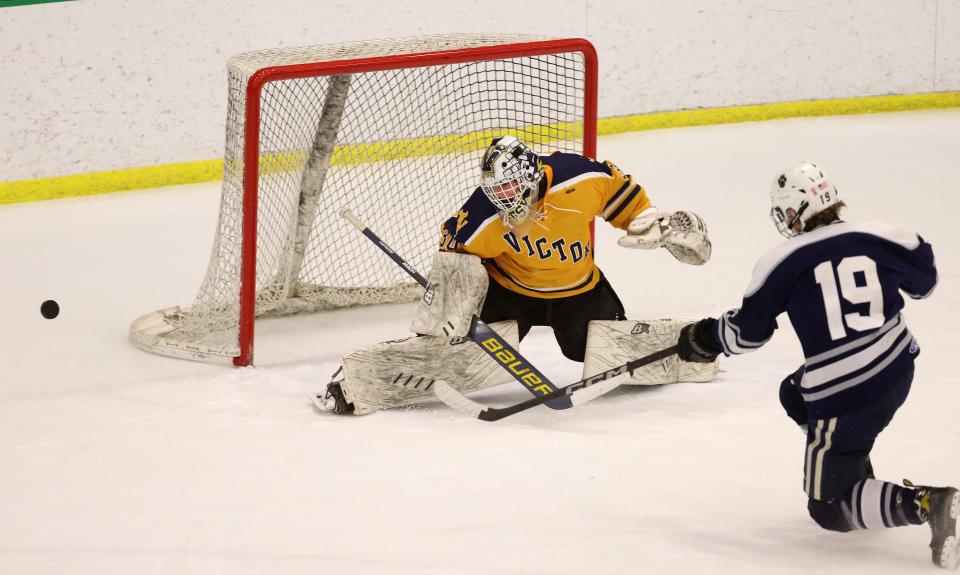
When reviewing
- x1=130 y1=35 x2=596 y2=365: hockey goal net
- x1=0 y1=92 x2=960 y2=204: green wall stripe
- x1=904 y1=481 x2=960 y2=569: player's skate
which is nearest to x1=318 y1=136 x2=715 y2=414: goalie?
x1=130 y1=35 x2=596 y2=365: hockey goal net

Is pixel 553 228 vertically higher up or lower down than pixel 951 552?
higher up

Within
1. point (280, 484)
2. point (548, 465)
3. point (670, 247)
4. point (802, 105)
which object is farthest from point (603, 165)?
point (802, 105)

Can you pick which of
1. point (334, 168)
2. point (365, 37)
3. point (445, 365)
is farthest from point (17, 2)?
point (445, 365)

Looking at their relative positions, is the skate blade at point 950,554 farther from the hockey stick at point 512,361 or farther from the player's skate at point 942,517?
the hockey stick at point 512,361

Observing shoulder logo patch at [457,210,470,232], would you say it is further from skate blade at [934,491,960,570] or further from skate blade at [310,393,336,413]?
skate blade at [934,491,960,570]

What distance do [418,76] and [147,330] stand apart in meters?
1.24

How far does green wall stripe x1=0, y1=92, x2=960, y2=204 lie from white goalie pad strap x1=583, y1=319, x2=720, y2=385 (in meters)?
3.14

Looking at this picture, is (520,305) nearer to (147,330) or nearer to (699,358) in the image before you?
(699,358)

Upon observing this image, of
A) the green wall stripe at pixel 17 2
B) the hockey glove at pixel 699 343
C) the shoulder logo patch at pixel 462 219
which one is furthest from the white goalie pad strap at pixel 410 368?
the green wall stripe at pixel 17 2

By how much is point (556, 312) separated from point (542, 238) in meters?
0.24

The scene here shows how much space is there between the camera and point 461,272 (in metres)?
3.62

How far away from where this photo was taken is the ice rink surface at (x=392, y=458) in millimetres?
2857

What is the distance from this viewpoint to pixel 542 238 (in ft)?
12.0

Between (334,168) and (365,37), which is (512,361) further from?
(365,37)
